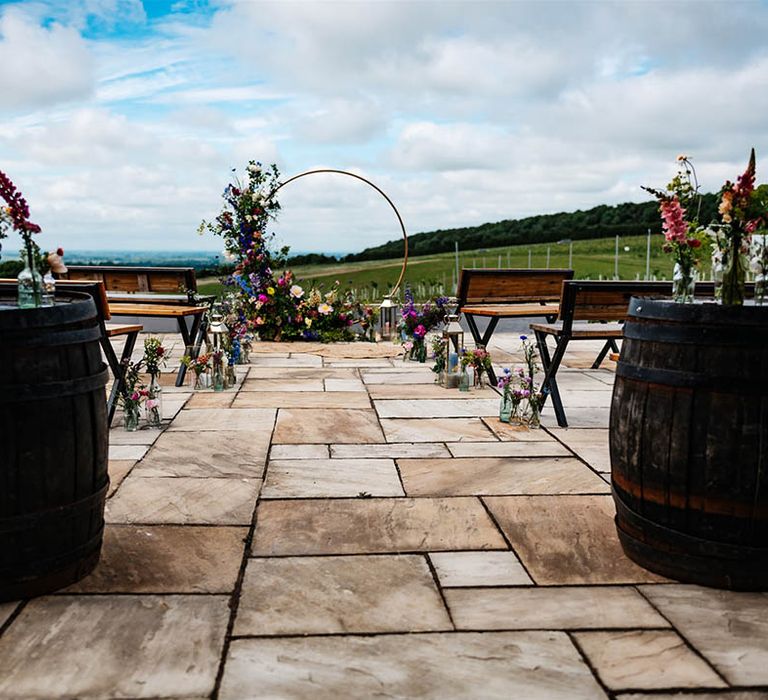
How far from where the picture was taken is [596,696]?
175cm

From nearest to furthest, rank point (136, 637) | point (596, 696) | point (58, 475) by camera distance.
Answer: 1. point (596, 696)
2. point (136, 637)
3. point (58, 475)

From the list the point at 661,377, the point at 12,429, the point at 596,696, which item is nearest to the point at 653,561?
the point at 661,377

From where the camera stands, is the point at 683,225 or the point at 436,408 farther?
the point at 436,408

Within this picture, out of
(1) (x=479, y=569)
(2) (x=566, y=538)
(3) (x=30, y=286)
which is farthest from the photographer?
(2) (x=566, y=538)

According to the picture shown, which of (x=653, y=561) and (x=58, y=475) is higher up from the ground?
(x=58, y=475)

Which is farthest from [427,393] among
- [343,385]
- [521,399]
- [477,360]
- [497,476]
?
[497,476]

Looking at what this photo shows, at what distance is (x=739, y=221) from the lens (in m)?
2.38

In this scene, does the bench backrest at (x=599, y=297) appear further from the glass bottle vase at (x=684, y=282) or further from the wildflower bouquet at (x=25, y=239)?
the wildflower bouquet at (x=25, y=239)

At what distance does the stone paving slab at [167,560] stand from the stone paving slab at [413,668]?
430mm

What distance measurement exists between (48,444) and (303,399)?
10.2 feet

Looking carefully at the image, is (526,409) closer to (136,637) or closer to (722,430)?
(722,430)

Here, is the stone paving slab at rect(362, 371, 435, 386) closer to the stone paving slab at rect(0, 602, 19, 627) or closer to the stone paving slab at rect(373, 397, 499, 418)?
the stone paving slab at rect(373, 397, 499, 418)

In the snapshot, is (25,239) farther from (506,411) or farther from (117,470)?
(506,411)

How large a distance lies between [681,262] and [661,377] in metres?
0.53
